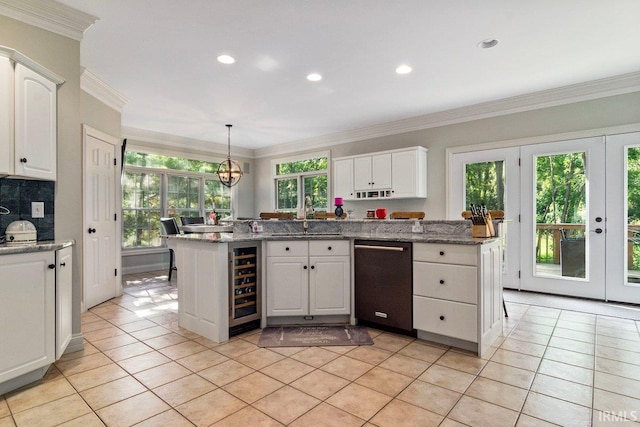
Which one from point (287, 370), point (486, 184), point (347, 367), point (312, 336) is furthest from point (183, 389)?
point (486, 184)

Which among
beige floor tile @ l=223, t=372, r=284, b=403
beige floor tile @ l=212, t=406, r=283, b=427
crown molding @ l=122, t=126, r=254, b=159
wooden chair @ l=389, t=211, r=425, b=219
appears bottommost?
beige floor tile @ l=223, t=372, r=284, b=403

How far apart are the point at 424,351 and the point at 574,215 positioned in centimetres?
311

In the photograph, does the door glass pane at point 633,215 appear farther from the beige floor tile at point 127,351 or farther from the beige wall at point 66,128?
the beige wall at point 66,128

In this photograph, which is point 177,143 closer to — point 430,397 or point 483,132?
point 483,132

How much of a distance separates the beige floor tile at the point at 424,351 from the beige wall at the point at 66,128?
2701 millimetres

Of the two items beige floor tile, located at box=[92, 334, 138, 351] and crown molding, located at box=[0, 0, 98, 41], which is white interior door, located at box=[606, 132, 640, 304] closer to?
beige floor tile, located at box=[92, 334, 138, 351]

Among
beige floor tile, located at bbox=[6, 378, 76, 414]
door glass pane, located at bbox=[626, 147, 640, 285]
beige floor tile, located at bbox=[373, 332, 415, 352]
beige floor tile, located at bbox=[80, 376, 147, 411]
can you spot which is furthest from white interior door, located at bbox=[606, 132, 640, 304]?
beige floor tile, located at bbox=[6, 378, 76, 414]

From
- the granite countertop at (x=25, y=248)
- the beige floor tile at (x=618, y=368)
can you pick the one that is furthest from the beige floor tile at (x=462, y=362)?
the granite countertop at (x=25, y=248)

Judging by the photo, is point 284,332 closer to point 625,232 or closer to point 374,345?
point 374,345

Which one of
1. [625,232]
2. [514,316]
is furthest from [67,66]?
[625,232]

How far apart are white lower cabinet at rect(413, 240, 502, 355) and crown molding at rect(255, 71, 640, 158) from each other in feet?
8.59

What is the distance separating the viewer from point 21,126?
90.0 inches

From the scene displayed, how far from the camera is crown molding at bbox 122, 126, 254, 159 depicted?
6.12 meters

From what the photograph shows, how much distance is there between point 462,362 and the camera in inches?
98.2
